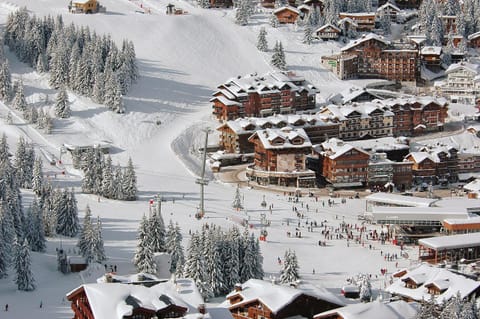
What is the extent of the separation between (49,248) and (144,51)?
5590 centimetres

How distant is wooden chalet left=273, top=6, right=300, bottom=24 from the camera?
142 m

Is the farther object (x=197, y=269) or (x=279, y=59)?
(x=279, y=59)

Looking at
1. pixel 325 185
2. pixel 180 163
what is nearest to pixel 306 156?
pixel 325 185

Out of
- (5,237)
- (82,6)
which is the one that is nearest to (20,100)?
(82,6)

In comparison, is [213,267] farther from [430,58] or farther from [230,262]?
[430,58]

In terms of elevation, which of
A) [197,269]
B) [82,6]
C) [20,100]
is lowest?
[197,269]

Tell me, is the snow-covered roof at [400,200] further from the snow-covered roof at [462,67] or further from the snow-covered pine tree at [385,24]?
the snow-covered pine tree at [385,24]

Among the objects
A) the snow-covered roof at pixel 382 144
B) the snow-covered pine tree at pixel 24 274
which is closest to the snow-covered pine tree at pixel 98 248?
the snow-covered pine tree at pixel 24 274

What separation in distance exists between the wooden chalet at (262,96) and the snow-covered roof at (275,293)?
2097 inches

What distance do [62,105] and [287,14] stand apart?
41.0m

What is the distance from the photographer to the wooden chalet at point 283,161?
102 m

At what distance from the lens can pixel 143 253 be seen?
69.6m

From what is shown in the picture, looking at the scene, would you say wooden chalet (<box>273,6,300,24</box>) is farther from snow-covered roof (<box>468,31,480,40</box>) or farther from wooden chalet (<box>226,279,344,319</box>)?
wooden chalet (<box>226,279,344,319</box>)

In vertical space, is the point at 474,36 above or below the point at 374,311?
above
